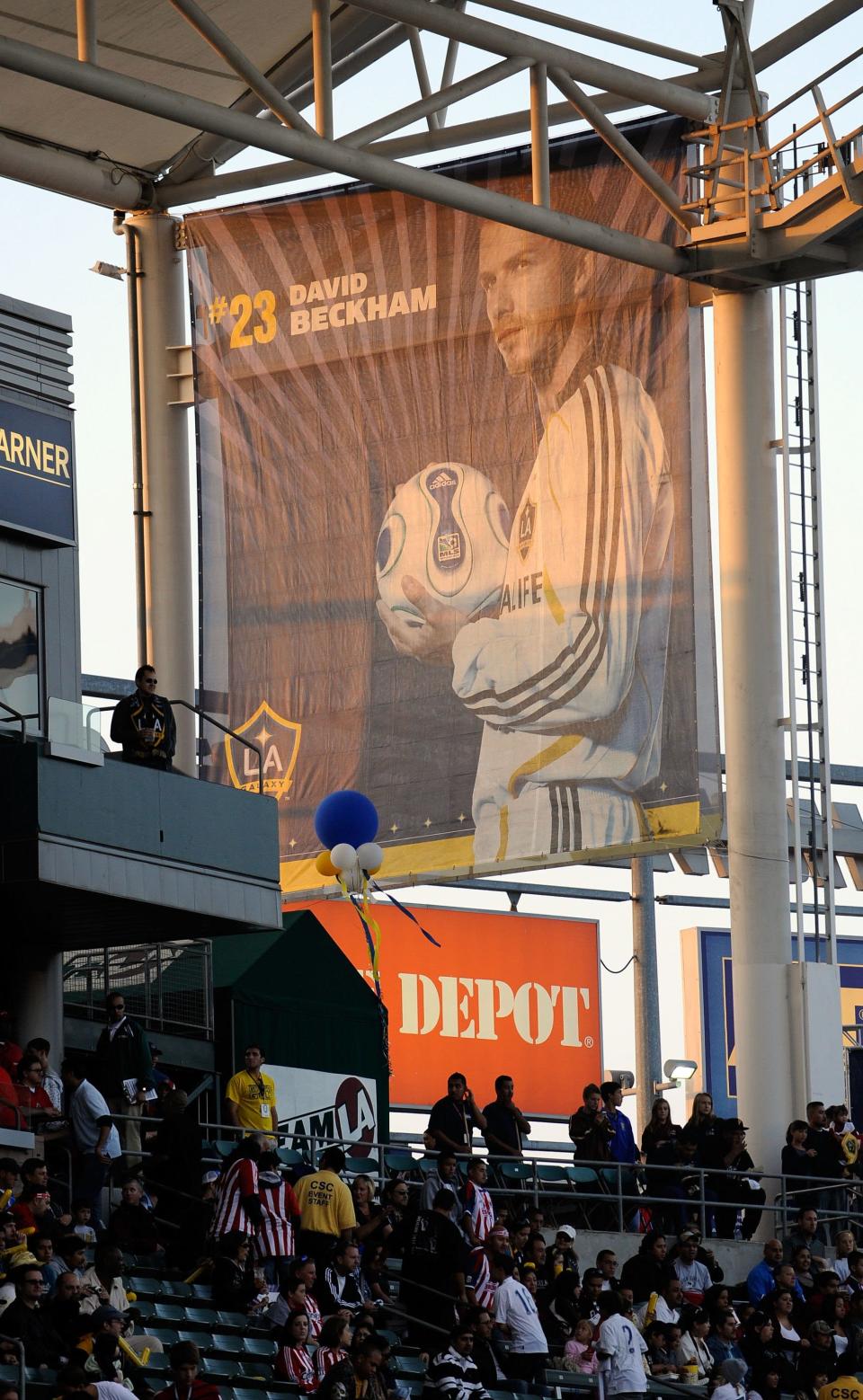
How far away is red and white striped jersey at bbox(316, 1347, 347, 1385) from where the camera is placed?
1667 centimetres

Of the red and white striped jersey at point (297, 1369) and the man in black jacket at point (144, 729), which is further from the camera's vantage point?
the man in black jacket at point (144, 729)

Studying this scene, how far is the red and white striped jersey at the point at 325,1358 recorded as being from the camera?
16.7 m

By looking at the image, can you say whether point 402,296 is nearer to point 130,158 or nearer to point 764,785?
point 130,158

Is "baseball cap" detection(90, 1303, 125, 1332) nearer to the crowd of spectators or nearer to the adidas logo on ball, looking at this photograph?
the crowd of spectators

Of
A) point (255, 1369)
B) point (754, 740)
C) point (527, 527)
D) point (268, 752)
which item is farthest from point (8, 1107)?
point (268, 752)

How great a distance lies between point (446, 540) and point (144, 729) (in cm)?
788

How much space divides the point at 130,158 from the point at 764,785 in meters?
11.2

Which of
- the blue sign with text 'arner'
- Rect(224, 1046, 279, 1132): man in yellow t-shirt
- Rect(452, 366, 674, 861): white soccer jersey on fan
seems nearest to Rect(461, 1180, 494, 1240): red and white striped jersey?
Rect(224, 1046, 279, 1132): man in yellow t-shirt

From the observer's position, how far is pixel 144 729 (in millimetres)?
22219

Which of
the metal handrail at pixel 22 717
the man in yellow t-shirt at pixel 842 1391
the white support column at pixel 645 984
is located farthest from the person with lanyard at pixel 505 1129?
the white support column at pixel 645 984

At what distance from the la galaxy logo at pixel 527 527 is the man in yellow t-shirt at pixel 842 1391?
453 inches

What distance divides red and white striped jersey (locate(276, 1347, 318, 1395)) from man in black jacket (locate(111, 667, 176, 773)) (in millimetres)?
6805

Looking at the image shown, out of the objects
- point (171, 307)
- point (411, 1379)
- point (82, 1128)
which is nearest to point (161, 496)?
point (171, 307)

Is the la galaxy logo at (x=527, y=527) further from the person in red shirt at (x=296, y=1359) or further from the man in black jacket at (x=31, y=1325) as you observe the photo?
the man in black jacket at (x=31, y=1325)
